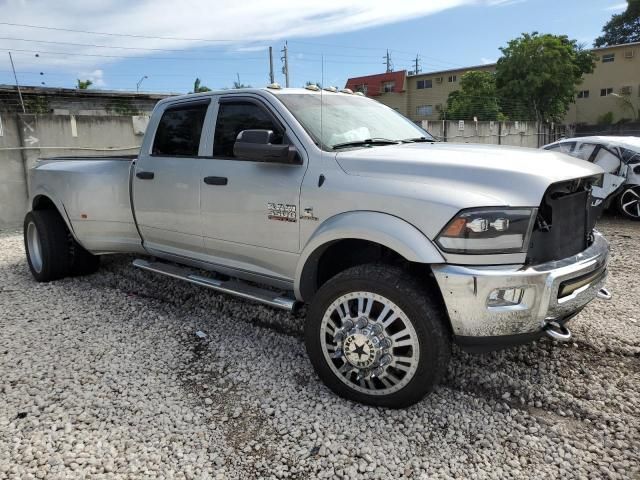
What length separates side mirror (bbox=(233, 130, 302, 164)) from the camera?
3230mm

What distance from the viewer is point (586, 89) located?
1725 inches

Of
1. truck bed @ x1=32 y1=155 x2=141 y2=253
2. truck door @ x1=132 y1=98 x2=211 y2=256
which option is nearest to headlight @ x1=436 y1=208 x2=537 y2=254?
truck door @ x1=132 y1=98 x2=211 y2=256

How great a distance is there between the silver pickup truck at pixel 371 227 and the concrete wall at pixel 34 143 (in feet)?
21.4

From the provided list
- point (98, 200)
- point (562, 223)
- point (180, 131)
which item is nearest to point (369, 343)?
point (562, 223)

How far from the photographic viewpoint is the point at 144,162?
14.8 feet

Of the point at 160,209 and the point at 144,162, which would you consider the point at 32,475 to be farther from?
the point at 144,162

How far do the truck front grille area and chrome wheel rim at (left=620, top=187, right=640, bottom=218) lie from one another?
6.86 m

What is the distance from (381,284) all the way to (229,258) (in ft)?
4.91

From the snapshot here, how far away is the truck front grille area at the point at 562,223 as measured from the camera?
2723mm

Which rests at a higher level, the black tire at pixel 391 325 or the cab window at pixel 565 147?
the cab window at pixel 565 147

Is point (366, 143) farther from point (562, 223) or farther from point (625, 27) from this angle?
point (625, 27)

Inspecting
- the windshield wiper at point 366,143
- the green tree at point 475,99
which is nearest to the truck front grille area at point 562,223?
the windshield wiper at point 366,143

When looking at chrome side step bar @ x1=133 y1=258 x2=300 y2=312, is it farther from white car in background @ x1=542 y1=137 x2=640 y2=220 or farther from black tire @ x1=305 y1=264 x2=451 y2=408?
white car in background @ x1=542 y1=137 x2=640 y2=220

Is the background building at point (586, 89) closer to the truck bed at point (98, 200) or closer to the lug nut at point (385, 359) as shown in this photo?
the truck bed at point (98, 200)
